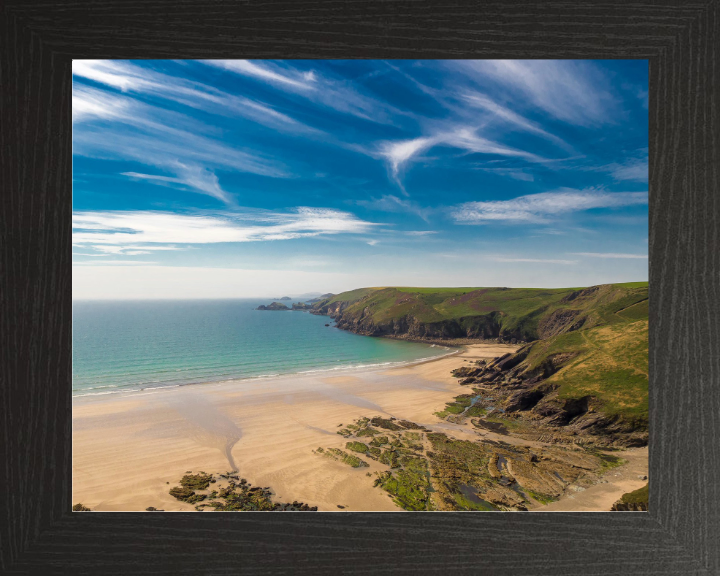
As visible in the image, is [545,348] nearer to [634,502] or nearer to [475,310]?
[475,310]

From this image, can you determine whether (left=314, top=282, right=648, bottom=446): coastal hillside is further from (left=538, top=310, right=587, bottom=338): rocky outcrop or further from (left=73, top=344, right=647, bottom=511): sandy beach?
(left=73, top=344, right=647, bottom=511): sandy beach

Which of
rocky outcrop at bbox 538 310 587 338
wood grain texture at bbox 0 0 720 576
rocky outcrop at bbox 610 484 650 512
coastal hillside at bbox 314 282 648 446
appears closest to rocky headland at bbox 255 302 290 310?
coastal hillside at bbox 314 282 648 446

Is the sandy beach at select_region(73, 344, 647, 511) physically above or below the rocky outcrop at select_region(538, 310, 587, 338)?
below

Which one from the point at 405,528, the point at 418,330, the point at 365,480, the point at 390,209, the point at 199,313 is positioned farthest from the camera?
the point at 418,330

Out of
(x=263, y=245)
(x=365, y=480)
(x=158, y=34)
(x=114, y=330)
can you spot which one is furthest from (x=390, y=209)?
(x=114, y=330)

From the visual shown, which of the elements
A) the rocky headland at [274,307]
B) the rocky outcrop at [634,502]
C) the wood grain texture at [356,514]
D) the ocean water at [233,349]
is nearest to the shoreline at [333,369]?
the ocean water at [233,349]

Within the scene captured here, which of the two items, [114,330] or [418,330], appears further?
[418,330]

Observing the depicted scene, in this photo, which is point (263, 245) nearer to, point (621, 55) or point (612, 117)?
point (621, 55)
